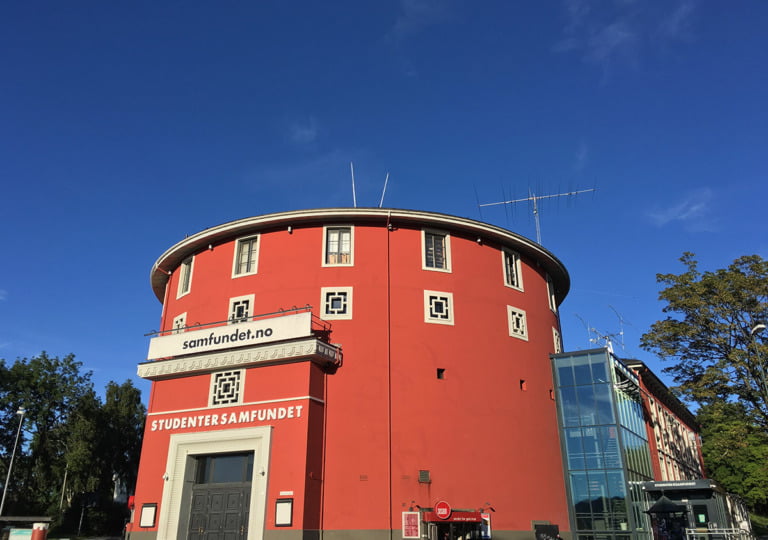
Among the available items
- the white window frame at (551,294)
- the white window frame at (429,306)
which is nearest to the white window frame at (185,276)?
the white window frame at (429,306)

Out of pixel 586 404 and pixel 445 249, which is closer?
pixel 445 249

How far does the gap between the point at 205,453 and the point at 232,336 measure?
174 inches

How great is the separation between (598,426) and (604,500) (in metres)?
3.02

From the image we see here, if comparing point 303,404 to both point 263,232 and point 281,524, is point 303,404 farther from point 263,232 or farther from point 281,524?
point 263,232

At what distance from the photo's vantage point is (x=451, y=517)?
20438 mm

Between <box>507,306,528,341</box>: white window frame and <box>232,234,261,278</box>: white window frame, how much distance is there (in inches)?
442

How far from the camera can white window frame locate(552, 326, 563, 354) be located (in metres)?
29.5

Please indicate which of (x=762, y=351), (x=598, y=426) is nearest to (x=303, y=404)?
(x=598, y=426)

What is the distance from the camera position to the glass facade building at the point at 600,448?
2481 cm

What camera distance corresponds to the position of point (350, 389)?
22781 mm

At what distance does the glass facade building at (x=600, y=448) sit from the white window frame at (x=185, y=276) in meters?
17.3

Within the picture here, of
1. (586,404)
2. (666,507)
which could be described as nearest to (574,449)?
(586,404)

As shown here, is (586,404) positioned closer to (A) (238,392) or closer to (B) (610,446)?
(B) (610,446)

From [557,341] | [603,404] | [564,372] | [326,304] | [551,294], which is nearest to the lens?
[326,304]
